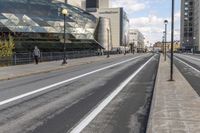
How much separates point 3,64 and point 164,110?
96.2ft

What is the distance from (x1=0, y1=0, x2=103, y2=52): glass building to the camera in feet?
227

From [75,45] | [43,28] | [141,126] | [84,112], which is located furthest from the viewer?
[75,45]

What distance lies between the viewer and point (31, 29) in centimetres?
7400

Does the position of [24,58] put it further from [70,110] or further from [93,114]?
A: [93,114]

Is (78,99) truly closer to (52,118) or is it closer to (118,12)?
(52,118)

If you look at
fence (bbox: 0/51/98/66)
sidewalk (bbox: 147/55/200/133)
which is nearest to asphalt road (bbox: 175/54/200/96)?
sidewalk (bbox: 147/55/200/133)

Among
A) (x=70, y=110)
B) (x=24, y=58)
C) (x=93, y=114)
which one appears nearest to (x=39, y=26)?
(x=24, y=58)

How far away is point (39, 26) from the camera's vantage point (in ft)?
256

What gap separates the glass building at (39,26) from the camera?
69.1 metres

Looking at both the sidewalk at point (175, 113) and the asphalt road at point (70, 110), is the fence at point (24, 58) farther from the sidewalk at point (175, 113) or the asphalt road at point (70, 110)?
the sidewalk at point (175, 113)

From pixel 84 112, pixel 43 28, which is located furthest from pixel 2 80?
pixel 43 28

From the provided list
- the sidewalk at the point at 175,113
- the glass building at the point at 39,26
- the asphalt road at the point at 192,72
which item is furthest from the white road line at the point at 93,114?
the glass building at the point at 39,26

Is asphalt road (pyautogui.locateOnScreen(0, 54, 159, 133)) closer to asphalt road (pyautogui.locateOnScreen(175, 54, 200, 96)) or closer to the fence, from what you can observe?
asphalt road (pyautogui.locateOnScreen(175, 54, 200, 96))

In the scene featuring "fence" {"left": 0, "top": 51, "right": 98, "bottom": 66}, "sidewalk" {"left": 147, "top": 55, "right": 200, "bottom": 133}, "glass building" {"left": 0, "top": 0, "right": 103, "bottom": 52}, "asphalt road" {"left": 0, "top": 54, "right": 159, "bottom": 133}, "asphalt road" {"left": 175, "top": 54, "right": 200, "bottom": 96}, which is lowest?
"asphalt road" {"left": 175, "top": 54, "right": 200, "bottom": 96}
